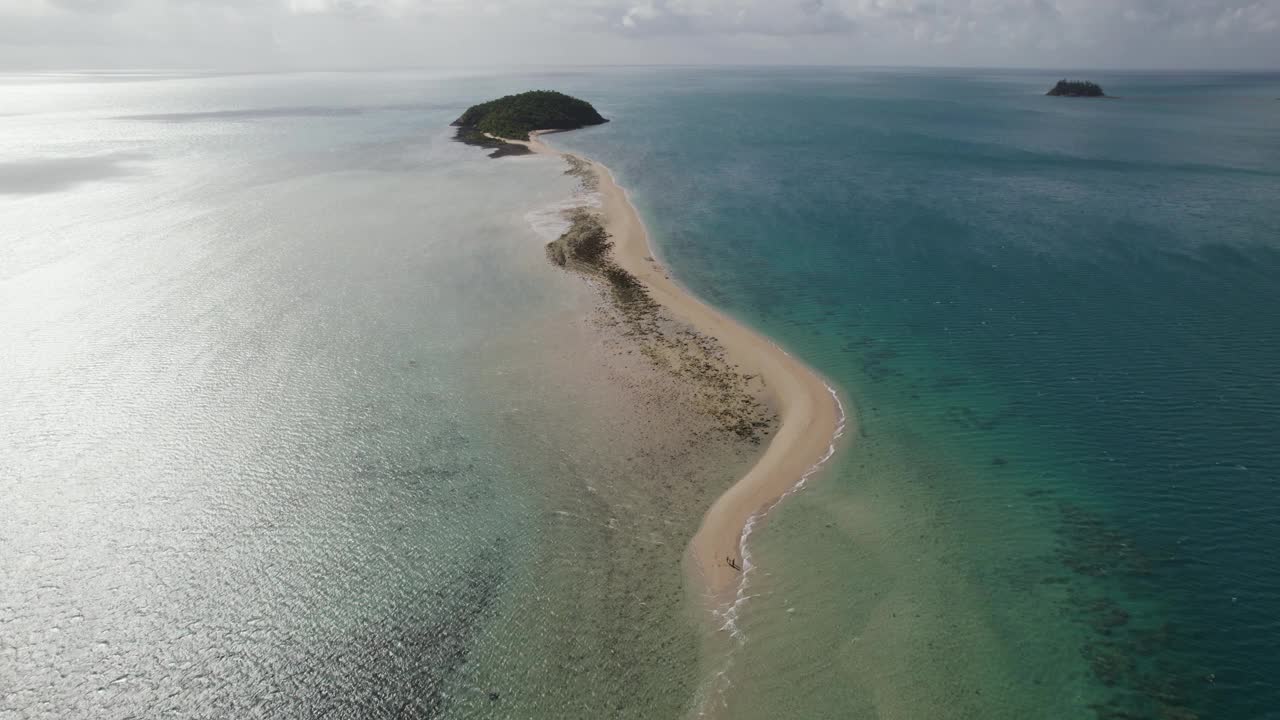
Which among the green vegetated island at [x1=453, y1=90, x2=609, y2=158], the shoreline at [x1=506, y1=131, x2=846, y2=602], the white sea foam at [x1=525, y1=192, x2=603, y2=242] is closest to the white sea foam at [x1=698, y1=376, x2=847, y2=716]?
the shoreline at [x1=506, y1=131, x2=846, y2=602]

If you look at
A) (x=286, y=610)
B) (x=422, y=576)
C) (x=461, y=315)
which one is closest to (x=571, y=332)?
(x=461, y=315)

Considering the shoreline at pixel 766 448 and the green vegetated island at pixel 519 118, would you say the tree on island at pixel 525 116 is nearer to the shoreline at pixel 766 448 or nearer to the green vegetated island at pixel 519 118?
the green vegetated island at pixel 519 118

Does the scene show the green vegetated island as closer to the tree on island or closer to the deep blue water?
the tree on island

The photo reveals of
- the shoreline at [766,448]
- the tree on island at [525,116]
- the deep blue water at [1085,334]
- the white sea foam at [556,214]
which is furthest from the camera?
the tree on island at [525,116]

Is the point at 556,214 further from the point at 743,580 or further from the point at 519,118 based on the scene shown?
the point at 519,118

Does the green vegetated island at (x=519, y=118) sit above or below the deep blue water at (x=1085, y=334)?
above

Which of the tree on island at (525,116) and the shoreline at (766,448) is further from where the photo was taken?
the tree on island at (525,116)

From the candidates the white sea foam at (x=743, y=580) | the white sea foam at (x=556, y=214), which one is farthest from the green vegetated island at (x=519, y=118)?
the white sea foam at (x=743, y=580)
